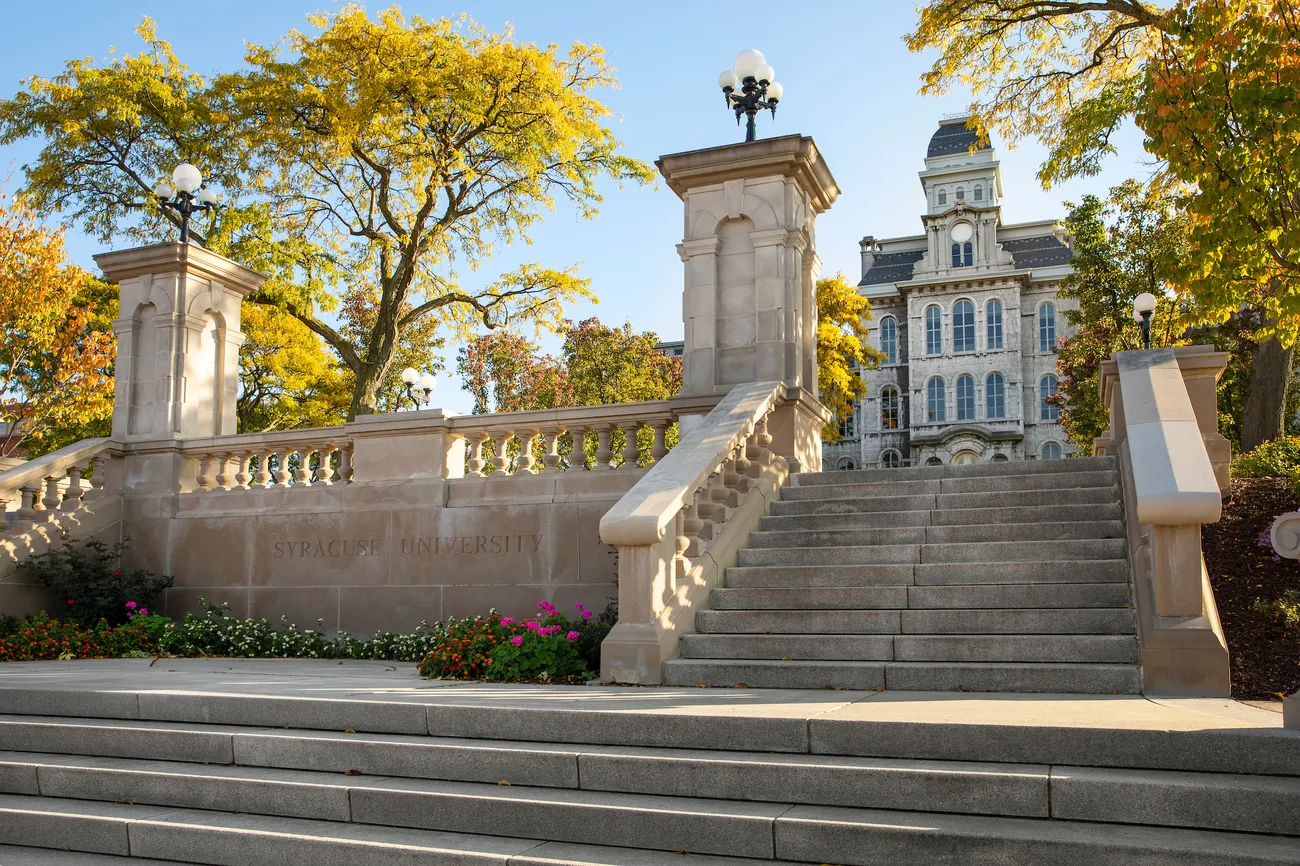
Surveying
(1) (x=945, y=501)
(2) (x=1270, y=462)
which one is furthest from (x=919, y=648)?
(2) (x=1270, y=462)

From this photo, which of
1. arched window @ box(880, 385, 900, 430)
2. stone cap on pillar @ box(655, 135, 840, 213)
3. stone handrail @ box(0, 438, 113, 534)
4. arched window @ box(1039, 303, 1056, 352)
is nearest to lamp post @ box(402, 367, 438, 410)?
stone handrail @ box(0, 438, 113, 534)

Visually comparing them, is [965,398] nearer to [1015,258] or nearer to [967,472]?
[1015,258]

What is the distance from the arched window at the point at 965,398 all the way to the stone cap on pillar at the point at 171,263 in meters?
52.0

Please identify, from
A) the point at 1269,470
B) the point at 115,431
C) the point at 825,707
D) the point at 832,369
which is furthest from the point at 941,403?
the point at 825,707

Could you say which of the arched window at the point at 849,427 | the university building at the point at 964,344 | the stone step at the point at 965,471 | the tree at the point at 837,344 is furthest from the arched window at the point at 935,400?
the stone step at the point at 965,471

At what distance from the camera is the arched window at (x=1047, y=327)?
60531 millimetres

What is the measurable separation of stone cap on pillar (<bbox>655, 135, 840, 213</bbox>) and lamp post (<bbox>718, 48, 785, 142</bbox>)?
31 cm

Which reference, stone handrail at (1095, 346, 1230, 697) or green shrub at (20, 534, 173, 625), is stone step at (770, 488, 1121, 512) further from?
green shrub at (20, 534, 173, 625)

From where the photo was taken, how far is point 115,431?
13.8 m

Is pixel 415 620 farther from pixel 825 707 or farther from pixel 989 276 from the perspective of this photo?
pixel 989 276

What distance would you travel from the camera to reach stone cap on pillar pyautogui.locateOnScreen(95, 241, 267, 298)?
541 inches

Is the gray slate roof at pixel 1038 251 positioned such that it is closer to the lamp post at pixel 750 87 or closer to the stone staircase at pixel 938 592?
the lamp post at pixel 750 87

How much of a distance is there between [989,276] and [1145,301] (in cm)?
4406

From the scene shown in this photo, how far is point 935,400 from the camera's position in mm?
61719
